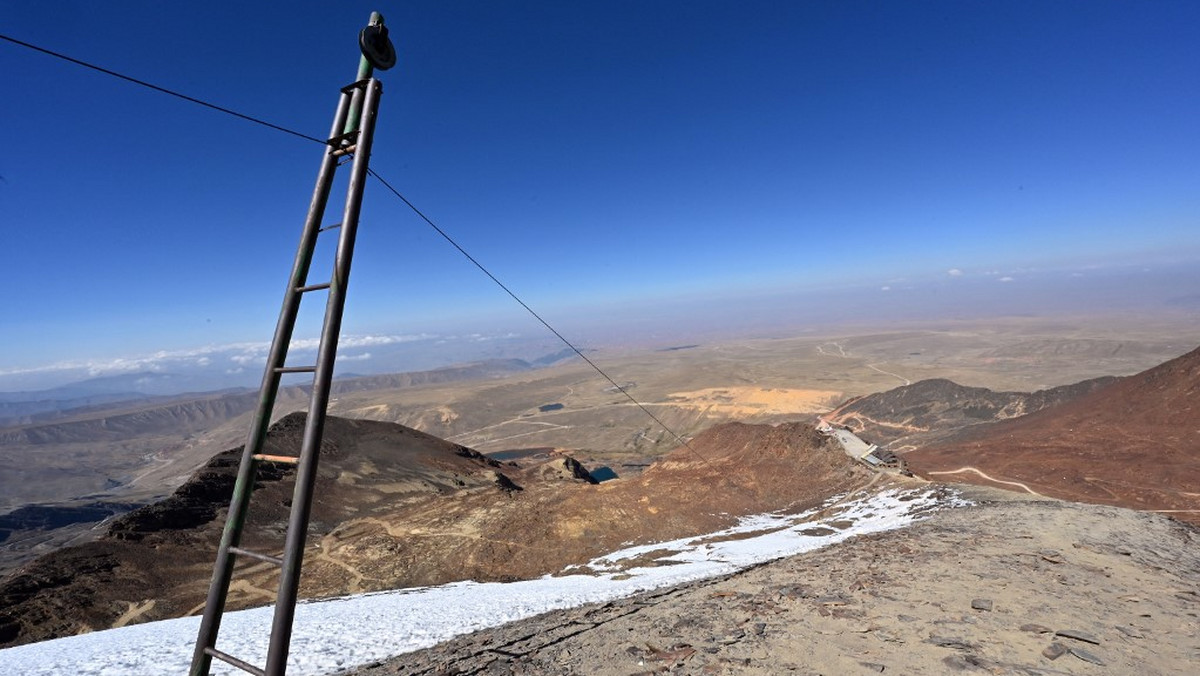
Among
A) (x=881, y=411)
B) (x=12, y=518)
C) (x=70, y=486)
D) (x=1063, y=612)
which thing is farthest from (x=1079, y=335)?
(x=70, y=486)

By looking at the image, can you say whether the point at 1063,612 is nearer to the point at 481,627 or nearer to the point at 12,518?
the point at 481,627

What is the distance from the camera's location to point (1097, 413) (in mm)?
32062

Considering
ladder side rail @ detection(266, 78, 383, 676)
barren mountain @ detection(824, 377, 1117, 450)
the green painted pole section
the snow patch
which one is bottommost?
barren mountain @ detection(824, 377, 1117, 450)

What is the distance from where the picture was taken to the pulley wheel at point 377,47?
3963 mm

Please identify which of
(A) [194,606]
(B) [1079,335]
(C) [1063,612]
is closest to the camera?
(C) [1063,612]

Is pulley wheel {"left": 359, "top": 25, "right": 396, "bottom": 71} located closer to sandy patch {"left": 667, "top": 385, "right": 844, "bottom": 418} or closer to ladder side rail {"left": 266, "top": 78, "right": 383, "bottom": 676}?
ladder side rail {"left": 266, "top": 78, "right": 383, "bottom": 676}

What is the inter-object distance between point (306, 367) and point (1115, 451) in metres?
36.6

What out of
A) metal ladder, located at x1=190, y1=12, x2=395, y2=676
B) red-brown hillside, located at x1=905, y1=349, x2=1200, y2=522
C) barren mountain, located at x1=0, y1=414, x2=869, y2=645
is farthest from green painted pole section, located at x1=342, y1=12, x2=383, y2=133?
red-brown hillside, located at x1=905, y1=349, x2=1200, y2=522

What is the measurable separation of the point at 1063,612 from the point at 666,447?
202ft

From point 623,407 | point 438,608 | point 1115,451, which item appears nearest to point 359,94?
point 438,608

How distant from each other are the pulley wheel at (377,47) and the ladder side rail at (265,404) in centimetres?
42

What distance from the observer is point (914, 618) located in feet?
22.2

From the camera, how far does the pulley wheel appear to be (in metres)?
3.96

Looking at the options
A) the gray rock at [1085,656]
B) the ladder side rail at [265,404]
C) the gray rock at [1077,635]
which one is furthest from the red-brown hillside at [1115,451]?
the ladder side rail at [265,404]
